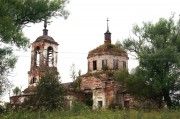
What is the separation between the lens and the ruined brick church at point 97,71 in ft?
106

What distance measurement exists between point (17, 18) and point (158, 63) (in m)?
15.1

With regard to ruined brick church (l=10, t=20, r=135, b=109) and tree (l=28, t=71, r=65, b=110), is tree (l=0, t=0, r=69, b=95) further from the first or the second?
ruined brick church (l=10, t=20, r=135, b=109)

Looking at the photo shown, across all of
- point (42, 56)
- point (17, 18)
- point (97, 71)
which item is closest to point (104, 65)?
point (97, 71)

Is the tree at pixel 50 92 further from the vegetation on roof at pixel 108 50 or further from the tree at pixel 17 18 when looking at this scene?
the tree at pixel 17 18

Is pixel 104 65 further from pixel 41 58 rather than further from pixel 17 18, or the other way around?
pixel 17 18

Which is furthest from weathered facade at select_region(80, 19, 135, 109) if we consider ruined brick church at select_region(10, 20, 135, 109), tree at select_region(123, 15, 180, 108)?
tree at select_region(123, 15, 180, 108)

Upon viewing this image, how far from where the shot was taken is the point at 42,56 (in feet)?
125

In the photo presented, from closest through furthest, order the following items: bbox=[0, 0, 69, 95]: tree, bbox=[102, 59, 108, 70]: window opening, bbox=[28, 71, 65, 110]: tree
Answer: bbox=[0, 0, 69, 95]: tree, bbox=[28, 71, 65, 110]: tree, bbox=[102, 59, 108, 70]: window opening

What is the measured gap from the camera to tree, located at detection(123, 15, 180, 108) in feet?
88.3

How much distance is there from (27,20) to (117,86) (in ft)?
59.4

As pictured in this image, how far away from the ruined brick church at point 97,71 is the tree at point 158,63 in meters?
3.70

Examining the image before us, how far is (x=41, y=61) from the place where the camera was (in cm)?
3775

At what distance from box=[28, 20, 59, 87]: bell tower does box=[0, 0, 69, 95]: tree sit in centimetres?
2097

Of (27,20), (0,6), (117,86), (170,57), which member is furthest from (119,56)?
(0,6)
